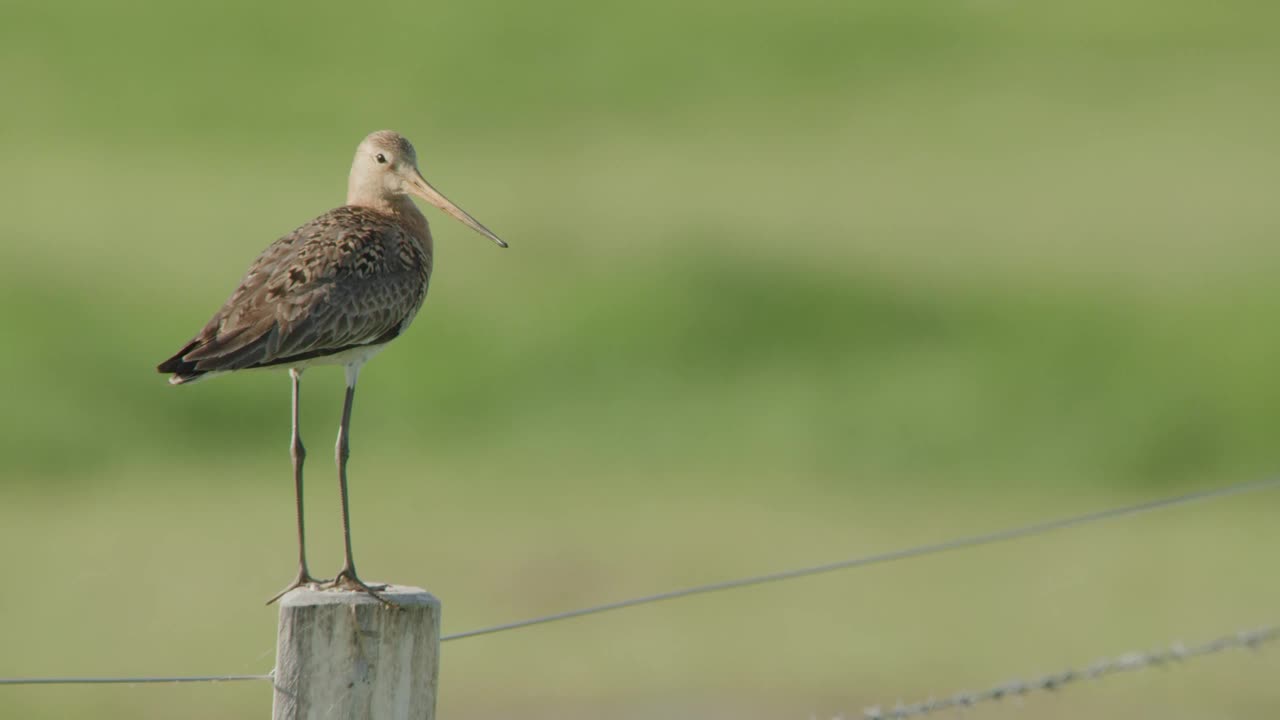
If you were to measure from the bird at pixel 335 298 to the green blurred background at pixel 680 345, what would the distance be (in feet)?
24.0

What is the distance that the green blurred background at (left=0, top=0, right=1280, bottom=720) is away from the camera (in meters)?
14.9

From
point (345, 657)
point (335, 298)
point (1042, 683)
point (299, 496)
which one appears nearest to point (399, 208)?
point (335, 298)

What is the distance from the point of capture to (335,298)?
5.76 meters

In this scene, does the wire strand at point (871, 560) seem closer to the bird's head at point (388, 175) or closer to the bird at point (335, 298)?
the bird at point (335, 298)

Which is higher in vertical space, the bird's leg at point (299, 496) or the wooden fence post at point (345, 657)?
the bird's leg at point (299, 496)

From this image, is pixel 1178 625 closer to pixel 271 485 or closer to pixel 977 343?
pixel 977 343

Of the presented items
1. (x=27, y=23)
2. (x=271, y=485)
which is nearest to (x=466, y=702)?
(x=271, y=485)

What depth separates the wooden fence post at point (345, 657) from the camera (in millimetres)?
3889

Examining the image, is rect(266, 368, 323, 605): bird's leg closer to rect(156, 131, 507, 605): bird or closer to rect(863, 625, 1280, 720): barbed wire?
rect(156, 131, 507, 605): bird

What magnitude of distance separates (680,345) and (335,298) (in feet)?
50.4

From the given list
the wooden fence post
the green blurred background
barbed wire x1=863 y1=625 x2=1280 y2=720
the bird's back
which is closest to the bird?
the bird's back

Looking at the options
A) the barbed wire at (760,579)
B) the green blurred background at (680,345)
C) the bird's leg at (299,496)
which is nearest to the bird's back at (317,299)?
the bird's leg at (299,496)

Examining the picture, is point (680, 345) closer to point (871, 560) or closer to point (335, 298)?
point (335, 298)

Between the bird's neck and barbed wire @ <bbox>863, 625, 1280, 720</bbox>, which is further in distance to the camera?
the bird's neck
